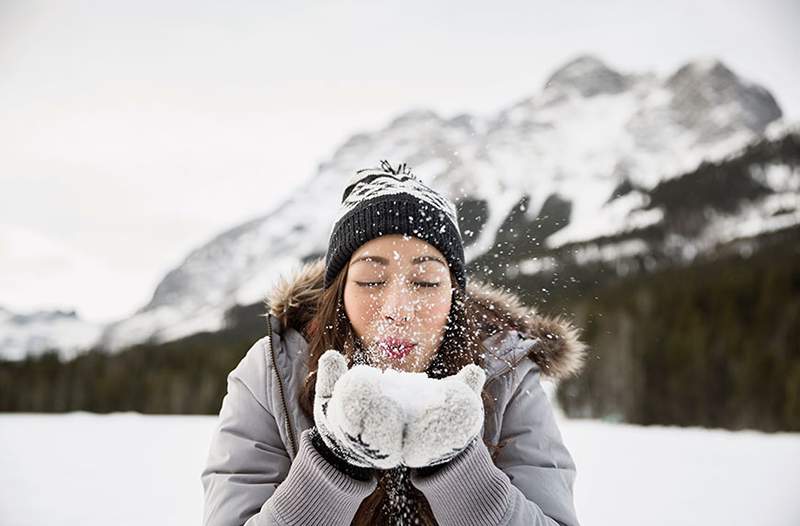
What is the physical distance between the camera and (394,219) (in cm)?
204

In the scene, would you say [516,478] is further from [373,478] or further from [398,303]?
[398,303]

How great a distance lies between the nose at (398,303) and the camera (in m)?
1.83

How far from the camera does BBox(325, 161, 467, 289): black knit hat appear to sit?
2041 mm

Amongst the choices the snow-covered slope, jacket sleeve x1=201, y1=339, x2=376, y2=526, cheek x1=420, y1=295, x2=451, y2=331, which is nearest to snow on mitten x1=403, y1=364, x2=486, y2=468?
jacket sleeve x1=201, y1=339, x2=376, y2=526

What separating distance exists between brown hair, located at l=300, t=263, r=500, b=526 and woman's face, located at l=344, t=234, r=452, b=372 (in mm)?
52

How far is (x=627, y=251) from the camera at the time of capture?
145 ft

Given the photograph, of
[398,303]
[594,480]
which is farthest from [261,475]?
[594,480]

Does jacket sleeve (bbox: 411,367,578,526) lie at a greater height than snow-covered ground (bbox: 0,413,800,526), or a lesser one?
greater

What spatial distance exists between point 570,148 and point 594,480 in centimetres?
435

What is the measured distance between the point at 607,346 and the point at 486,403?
35.5m

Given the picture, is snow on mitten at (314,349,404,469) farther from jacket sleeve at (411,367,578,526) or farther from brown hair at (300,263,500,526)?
brown hair at (300,263,500,526)

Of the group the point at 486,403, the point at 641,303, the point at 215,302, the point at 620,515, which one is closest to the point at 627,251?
the point at 641,303

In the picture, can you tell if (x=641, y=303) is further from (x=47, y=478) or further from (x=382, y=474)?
(x=382, y=474)

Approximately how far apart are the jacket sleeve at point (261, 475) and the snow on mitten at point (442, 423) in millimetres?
266
